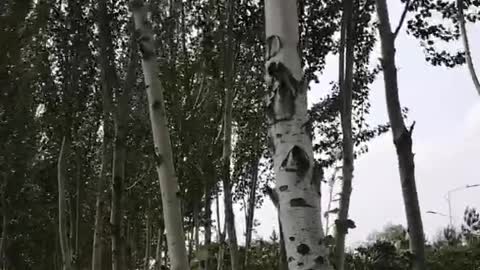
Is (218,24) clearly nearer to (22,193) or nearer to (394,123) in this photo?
(394,123)

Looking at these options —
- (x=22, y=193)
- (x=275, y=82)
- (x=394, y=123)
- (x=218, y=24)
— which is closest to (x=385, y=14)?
(x=394, y=123)

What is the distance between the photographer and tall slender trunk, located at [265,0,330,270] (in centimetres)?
316

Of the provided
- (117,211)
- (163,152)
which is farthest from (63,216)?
(163,152)

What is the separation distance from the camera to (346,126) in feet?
25.8

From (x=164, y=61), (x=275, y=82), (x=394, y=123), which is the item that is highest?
(x=164, y=61)

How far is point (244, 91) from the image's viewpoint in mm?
12836

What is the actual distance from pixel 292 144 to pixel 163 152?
2.57m

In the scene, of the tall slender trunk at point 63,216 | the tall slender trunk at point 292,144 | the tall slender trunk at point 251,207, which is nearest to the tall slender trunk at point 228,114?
the tall slender trunk at point 63,216

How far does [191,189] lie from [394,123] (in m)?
5.29

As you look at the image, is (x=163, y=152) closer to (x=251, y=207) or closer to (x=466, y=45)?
(x=466, y=45)

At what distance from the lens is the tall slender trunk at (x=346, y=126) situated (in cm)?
739

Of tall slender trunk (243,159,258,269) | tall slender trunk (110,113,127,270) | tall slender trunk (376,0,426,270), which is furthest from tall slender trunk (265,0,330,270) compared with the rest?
tall slender trunk (243,159,258,269)

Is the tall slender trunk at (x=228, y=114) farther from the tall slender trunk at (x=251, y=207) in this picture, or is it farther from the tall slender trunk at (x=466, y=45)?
the tall slender trunk at (x=251, y=207)

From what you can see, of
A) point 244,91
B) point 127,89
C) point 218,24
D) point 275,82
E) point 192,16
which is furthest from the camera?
point 244,91
